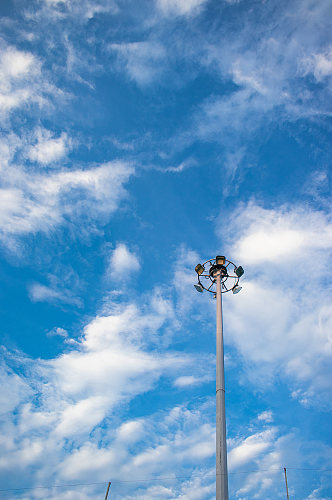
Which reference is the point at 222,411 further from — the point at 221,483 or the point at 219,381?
the point at 221,483

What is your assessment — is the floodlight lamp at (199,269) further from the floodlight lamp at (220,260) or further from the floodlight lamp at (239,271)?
the floodlight lamp at (239,271)

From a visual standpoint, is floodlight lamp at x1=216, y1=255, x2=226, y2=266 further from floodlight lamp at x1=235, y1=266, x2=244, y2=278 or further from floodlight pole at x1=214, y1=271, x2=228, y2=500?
floodlight pole at x1=214, y1=271, x2=228, y2=500

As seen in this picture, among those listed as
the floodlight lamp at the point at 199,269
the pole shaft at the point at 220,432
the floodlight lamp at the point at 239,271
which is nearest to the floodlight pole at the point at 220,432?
the pole shaft at the point at 220,432

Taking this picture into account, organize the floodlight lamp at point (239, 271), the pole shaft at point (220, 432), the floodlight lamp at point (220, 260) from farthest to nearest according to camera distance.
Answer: the floodlight lamp at point (239, 271)
the floodlight lamp at point (220, 260)
the pole shaft at point (220, 432)

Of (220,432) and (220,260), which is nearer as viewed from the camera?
(220,432)

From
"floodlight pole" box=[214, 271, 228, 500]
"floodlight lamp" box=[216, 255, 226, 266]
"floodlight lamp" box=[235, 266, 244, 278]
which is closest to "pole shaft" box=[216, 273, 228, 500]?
"floodlight pole" box=[214, 271, 228, 500]

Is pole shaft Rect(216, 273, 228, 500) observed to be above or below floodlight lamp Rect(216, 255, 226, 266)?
below

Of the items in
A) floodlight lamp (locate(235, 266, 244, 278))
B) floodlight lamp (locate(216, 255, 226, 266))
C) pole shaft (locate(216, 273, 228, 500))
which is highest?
floodlight lamp (locate(216, 255, 226, 266))

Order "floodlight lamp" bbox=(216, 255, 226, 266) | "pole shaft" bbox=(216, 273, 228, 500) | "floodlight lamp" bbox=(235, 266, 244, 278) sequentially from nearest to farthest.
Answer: "pole shaft" bbox=(216, 273, 228, 500)
"floodlight lamp" bbox=(216, 255, 226, 266)
"floodlight lamp" bbox=(235, 266, 244, 278)

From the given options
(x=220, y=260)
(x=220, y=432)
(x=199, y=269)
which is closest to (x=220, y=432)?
(x=220, y=432)

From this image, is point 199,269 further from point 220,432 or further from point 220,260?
point 220,432

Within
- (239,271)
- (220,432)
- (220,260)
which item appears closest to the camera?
(220,432)

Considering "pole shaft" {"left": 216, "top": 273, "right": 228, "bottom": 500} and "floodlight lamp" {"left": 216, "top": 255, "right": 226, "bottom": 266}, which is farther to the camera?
"floodlight lamp" {"left": 216, "top": 255, "right": 226, "bottom": 266}

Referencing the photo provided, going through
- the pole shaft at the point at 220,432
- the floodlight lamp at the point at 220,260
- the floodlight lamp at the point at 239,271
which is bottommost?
the pole shaft at the point at 220,432
